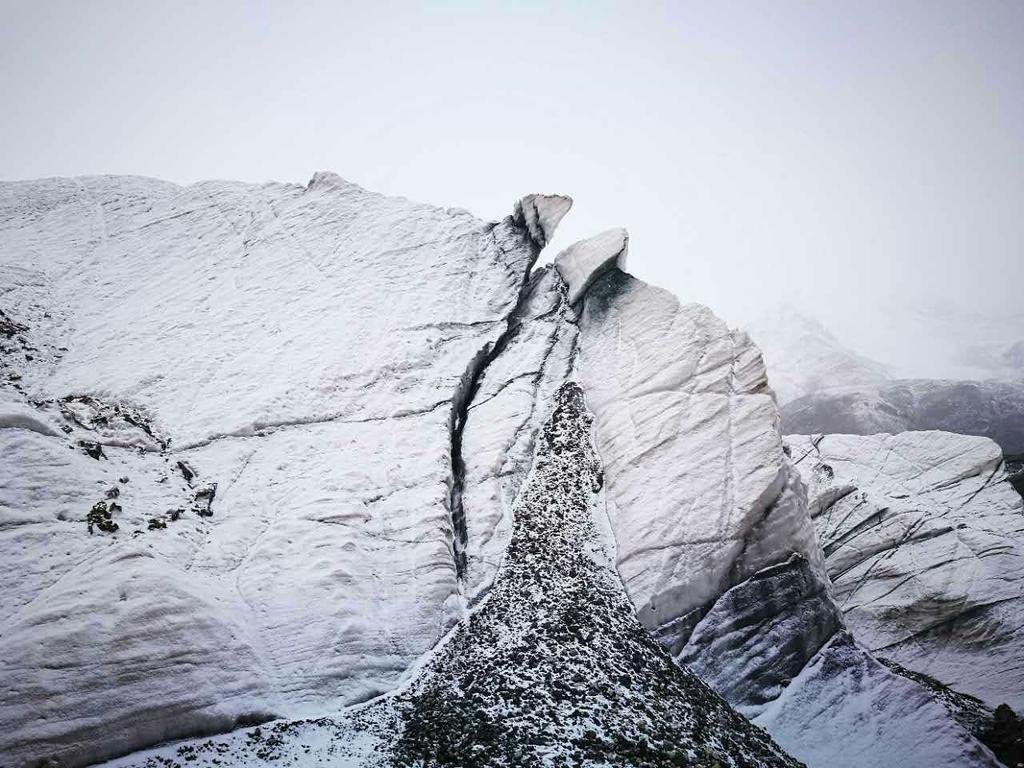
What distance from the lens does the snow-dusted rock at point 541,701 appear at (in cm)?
1184

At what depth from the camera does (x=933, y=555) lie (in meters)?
28.9

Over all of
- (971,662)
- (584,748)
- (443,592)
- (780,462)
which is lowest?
(971,662)

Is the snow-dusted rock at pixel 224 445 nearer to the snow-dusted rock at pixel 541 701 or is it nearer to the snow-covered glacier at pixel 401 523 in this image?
the snow-covered glacier at pixel 401 523

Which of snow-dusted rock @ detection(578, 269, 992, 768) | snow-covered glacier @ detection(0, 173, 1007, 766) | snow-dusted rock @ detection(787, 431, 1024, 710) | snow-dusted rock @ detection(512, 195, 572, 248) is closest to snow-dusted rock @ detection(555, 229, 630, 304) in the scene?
snow-covered glacier @ detection(0, 173, 1007, 766)

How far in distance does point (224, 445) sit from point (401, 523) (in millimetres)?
7880

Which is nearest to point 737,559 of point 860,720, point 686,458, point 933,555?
point 686,458

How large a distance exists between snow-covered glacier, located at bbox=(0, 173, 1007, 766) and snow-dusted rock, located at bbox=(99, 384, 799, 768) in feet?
0.32

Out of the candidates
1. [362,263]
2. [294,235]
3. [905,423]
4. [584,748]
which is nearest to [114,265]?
[294,235]

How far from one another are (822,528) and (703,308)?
18687mm

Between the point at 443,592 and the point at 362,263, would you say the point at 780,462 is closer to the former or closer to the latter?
the point at 443,592

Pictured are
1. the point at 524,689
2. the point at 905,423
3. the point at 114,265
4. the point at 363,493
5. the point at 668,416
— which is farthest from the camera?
the point at 905,423

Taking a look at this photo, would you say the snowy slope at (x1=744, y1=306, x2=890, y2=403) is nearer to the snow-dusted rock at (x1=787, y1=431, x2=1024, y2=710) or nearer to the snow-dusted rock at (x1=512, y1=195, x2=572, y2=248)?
the snow-dusted rock at (x1=787, y1=431, x2=1024, y2=710)

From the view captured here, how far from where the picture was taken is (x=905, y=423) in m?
67.1

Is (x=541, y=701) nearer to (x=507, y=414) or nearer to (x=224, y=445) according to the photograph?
(x=507, y=414)
